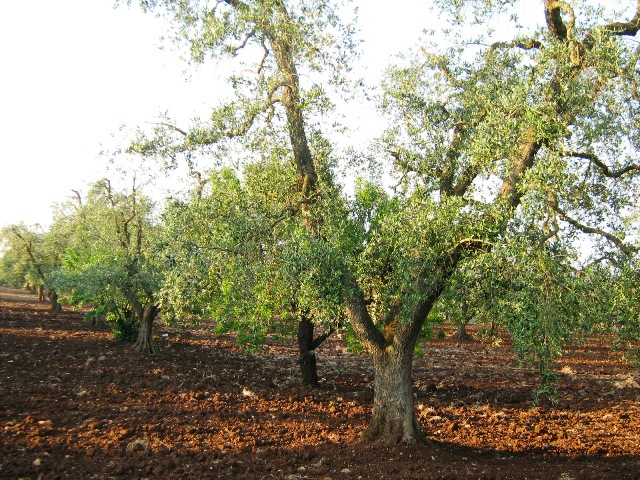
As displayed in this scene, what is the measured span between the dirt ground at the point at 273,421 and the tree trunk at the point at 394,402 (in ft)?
1.32

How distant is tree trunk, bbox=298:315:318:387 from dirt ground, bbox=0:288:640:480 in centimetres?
47

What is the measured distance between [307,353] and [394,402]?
289 inches

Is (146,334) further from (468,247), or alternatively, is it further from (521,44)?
(521,44)

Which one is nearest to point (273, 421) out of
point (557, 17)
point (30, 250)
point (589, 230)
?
point (589, 230)

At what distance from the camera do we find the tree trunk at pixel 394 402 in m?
12.0

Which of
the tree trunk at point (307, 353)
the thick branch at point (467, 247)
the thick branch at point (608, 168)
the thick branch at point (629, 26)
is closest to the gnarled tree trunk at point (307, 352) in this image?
the tree trunk at point (307, 353)

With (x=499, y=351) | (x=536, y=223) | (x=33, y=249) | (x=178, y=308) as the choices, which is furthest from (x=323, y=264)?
(x=33, y=249)

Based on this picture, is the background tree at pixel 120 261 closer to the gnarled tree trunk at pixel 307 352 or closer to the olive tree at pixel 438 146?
the gnarled tree trunk at pixel 307 352

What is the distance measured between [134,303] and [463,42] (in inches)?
763

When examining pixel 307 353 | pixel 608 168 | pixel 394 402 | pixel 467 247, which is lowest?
pixel 394 402

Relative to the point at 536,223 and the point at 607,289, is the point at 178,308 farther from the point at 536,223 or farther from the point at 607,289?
the point at 607,289

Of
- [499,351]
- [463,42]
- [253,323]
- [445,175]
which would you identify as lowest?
[499,351]

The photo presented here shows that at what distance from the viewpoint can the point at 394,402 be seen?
39.8 ft

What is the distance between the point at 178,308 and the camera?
32.7 feet
